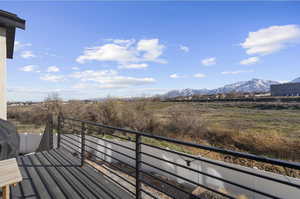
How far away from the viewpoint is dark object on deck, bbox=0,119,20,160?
224 centimetres

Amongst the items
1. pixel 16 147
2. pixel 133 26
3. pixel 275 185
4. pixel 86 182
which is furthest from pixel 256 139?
pixel 16 147

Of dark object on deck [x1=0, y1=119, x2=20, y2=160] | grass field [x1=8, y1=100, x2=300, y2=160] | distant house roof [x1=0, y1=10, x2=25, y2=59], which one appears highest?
distant house roof [x1=0, y1=10, x2=25, y2=59]

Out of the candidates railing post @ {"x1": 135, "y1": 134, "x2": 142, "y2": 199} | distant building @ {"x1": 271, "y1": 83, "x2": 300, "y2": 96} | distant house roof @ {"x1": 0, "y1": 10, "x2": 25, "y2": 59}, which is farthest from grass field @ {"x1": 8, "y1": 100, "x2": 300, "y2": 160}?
distant building @ {"x1": 271, "y1": 83, "x2": 300, "y2": 96}

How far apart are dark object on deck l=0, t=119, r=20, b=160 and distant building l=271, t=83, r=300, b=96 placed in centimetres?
4853

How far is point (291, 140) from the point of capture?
30.1 feet

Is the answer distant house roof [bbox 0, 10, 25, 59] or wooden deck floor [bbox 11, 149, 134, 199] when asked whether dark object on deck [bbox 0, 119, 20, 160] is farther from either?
distant house roof [bbox 0, 10, 25, 59]

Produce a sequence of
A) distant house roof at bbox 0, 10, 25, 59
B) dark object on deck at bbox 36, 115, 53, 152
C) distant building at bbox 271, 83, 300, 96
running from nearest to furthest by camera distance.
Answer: distant house roof at bbox 0, 10, 25, 59 < dark object on deck at bbox 36, 115, 53, 152 < distant building at bbox 271, 83, 300, 96

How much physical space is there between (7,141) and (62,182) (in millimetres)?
959

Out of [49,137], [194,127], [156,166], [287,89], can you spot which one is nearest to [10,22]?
[49,137]

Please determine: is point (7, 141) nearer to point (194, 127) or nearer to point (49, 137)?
point (49, 137)

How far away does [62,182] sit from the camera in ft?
9.36

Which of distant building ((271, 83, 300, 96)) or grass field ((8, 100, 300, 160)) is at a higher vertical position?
distant building ((271, 83, 300, 96))

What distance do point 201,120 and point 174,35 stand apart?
528cm

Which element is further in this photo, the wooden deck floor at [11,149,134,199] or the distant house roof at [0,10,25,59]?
the distant house roof at [0,10,25,59]
